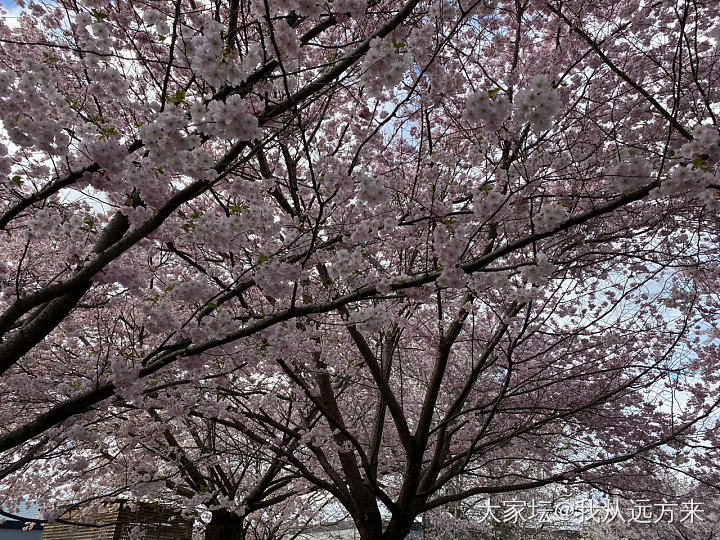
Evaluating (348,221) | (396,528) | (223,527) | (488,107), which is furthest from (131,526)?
(488,107)

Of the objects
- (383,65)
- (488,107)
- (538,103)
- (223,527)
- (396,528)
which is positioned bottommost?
(396,528)

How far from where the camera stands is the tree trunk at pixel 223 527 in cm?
844

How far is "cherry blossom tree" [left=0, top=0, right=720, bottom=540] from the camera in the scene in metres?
2.98

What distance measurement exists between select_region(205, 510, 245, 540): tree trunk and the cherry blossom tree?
0.07 meters

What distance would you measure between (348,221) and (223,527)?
644cm

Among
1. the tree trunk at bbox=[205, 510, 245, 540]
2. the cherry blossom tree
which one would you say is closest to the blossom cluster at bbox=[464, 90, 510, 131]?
the cherry blossom tree

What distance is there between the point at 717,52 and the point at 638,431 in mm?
5952

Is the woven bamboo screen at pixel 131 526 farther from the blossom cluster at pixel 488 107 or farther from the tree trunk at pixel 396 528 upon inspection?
the blossom cluster at pixel 488 107

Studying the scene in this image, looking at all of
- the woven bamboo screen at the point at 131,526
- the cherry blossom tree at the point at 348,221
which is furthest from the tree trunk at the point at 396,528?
the woven bamboo screen at the point at 131,526

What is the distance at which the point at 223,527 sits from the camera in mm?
8453

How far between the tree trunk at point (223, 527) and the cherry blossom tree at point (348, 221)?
0.07 meters

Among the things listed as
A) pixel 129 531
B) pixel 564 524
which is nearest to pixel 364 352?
pixel 129 531

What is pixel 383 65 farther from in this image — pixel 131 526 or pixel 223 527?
pixel 131 526

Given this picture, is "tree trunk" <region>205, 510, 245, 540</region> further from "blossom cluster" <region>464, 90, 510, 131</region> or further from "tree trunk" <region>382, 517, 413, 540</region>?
"blossom cluster" <region>464, 90, 510, 131</region>
